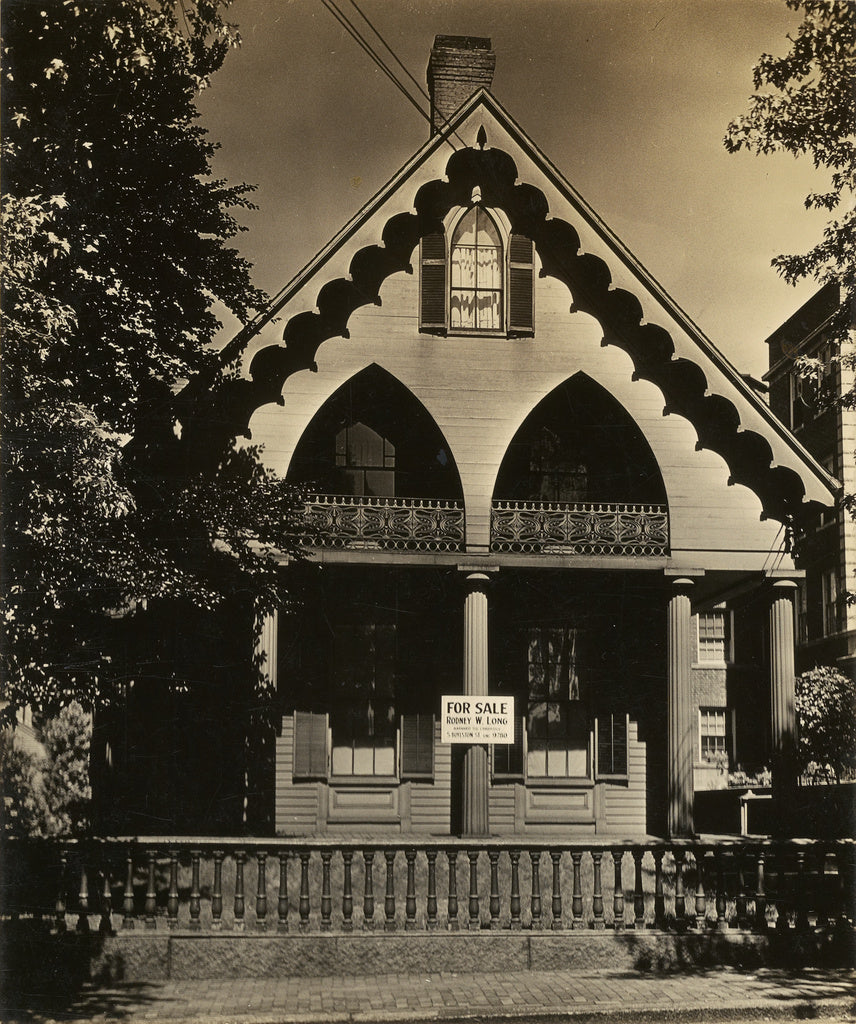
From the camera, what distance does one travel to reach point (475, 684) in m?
16.1

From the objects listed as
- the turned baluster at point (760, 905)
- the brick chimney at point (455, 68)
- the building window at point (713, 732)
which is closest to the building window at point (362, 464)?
the brick chimney at point (455, 68)

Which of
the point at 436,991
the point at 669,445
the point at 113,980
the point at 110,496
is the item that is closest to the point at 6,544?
the point at 110,496

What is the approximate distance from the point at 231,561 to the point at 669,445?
706 cm

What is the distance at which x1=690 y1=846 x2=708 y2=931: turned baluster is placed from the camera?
35.8 ft

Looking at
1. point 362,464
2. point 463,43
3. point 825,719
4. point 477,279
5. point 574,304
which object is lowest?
point 825,719

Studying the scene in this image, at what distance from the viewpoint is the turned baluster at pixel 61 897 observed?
10219mm

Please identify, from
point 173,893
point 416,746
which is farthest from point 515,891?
point 416,746

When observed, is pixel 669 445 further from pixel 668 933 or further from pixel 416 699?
pixel 668 933

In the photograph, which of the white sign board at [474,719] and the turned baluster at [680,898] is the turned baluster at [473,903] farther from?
the white sign board at [474,719]

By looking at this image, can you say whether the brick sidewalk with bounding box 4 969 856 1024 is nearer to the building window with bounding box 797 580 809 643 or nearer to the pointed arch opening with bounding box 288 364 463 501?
the pointed arch opening with bounding box 288 364 463 501

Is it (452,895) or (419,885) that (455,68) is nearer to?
(419,885)

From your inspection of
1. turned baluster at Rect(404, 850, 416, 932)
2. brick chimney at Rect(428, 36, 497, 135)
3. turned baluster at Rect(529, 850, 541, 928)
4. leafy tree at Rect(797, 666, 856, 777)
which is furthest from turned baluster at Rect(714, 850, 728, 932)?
brick chimney at Rect(428, 36, 497, 135)

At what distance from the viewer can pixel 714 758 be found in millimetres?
27391

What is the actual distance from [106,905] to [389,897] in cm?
263
